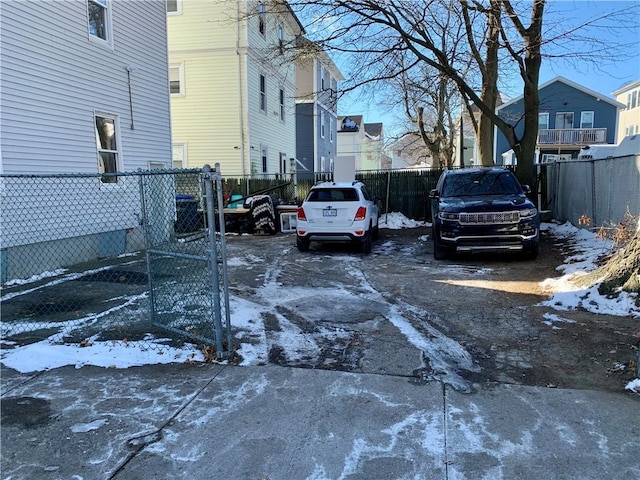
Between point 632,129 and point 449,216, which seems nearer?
point 449,216

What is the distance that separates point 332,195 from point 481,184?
10.7 ft

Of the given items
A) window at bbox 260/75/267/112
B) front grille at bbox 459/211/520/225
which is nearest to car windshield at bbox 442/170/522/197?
front grille at bbox 459/211/520/225

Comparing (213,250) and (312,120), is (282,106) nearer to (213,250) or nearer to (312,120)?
(312,120)

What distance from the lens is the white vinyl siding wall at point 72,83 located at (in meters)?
7.83

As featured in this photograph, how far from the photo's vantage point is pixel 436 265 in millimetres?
8945

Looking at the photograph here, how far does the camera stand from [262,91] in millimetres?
19328

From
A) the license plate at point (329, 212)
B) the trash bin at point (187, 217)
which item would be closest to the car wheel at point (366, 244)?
the license plate at point (329, 212)

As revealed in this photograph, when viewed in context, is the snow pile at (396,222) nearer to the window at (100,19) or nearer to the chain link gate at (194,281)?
the window at (100,19)

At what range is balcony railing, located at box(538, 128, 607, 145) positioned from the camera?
31.8m

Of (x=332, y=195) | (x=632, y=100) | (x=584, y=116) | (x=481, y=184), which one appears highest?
(x=632, y=100)

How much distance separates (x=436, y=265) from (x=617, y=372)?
5071 mm

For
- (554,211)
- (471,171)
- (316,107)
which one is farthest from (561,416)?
(316,107)

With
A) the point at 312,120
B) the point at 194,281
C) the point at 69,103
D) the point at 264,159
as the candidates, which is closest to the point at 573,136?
the point at 312,120

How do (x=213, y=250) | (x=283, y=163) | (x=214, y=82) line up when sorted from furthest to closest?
(x=283, y=163), (x=214, y=82), (x=213, y=250)
